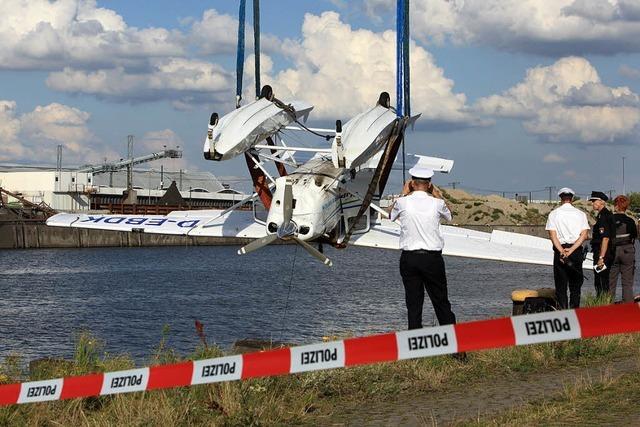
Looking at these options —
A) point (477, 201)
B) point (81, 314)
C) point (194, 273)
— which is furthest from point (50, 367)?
point (477, 201)

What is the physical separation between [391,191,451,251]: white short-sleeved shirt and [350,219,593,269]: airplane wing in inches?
438

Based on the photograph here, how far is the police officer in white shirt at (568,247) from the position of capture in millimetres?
14133

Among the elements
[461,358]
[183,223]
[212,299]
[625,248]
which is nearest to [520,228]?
[212,299]

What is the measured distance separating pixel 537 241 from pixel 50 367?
14292 millimetres

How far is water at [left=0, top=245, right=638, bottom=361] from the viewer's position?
26234mm

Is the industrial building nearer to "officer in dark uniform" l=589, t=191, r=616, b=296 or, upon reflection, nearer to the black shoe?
"officer in dark uniform" l=589, t=191, r=616, b=296

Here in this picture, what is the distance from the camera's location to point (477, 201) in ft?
440

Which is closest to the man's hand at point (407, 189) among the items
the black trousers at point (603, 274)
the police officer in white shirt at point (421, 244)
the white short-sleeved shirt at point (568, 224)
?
the police officer in white shirt at point (421, 244)

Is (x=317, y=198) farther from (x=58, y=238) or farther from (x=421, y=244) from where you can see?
(x=58, y=238)

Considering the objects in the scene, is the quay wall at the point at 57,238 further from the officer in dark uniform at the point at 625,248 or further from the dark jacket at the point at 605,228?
the dark jacket at the point at 605,228

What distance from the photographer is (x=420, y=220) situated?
10.7 metres

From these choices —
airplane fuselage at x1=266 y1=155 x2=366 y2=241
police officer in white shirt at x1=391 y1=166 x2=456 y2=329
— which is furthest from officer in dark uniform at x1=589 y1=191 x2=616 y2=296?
airplane fuselage at x1=266 y1=155 x2=366 y2=241

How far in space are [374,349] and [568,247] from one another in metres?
7.66

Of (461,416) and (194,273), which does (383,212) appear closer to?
(461,416)
